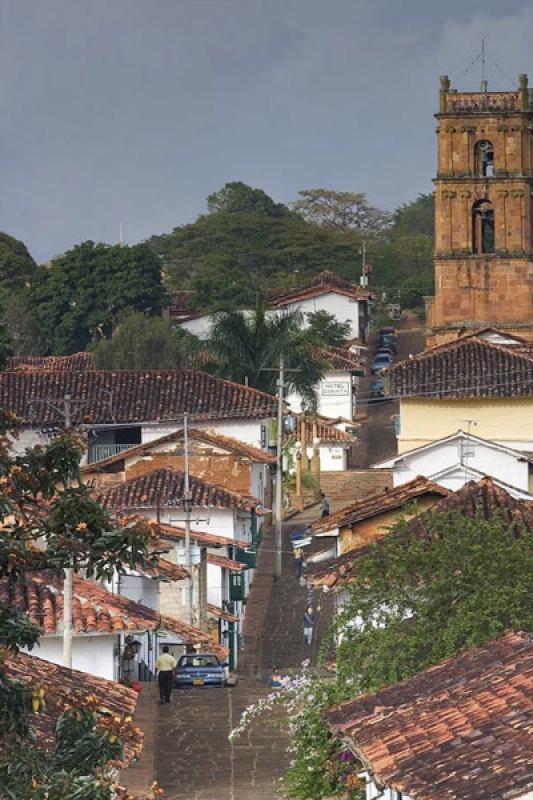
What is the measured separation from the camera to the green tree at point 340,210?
151375 mm

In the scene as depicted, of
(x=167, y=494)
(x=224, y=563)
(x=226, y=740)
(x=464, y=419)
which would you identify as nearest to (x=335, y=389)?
(x=464, y=419)

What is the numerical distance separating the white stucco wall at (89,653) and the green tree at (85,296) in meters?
67.0

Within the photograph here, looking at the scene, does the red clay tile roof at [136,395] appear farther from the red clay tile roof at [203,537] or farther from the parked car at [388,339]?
the parked car at [388,339]

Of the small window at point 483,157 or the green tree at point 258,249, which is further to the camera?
the green tree at point 258,249

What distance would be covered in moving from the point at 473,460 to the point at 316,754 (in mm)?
29571

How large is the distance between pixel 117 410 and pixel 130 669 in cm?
2707

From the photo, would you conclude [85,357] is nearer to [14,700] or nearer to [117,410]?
[117,410]

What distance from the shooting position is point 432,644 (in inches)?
999

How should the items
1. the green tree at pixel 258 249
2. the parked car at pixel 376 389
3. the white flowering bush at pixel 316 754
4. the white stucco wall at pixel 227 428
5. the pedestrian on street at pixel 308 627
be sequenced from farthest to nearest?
the green tree at pixel 258 249
the parked car at pixel 376 389
the white stucco wall at pixel 227 428
the pedestrian on street at pixel 308 627
the white flowering bush at pixel 316 754

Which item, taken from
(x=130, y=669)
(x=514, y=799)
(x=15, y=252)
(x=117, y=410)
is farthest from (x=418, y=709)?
(x=15, y=252)

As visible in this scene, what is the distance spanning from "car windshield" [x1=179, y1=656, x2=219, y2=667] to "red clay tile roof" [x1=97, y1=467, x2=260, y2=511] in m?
8.16

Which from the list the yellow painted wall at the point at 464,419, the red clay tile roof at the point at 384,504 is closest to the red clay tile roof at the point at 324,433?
the yellow painted wall at the point at 464,419

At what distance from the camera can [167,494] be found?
158 feet

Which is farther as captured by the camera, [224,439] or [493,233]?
[493,233]
